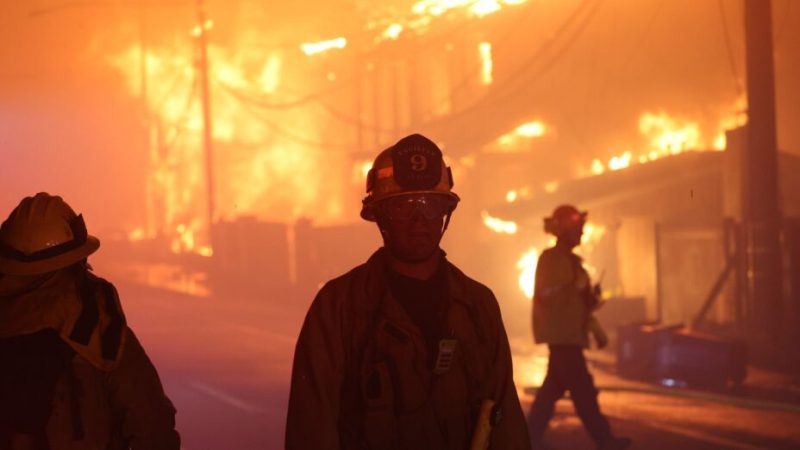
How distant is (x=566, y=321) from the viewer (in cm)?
812

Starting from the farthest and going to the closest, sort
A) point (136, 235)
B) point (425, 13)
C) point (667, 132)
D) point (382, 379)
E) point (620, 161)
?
1. point (136, 235)
2. point (425, 13)
3. point (667, 132)
4. point (620, 161)
5. point (382, 379)

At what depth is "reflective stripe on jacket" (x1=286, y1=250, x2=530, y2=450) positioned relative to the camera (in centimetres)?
334

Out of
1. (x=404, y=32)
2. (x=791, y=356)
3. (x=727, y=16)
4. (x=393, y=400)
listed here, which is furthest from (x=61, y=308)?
(x=404, y=32)

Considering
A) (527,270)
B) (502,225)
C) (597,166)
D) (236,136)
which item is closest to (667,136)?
(597,166)

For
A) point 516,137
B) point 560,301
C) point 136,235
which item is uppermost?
point 516,137

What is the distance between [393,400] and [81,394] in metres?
0.88

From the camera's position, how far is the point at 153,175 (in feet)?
188

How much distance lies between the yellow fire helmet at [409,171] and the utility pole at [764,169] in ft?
34.7

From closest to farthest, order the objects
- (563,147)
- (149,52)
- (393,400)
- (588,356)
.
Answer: (393,400)
(588,356)
(563,147)
(149,52)

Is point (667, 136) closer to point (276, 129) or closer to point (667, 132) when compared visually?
point (667, 132)

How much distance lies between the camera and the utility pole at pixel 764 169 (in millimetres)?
13375

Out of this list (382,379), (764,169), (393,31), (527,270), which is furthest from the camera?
(393,31)

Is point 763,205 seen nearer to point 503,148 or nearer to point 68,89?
point 503,148

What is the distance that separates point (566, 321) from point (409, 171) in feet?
15.7
